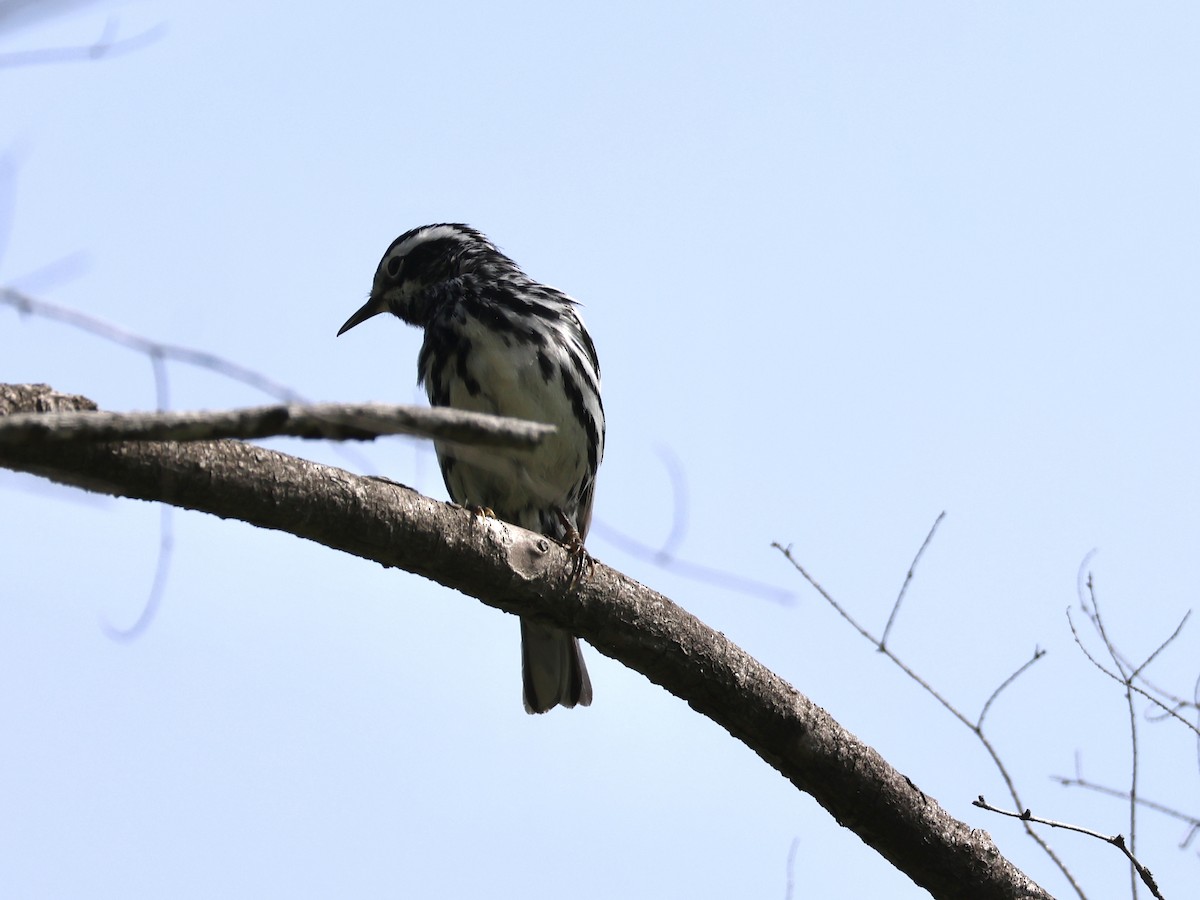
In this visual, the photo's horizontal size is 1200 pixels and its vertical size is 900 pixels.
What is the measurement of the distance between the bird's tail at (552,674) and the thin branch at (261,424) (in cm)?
429

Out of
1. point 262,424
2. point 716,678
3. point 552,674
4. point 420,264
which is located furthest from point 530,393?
point 262,424

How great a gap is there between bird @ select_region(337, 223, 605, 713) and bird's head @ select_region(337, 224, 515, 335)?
35 centimetres

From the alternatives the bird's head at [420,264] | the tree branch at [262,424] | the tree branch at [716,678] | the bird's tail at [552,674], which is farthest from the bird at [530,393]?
the tree branch at [262,424]

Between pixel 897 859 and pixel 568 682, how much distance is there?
252 centimetres

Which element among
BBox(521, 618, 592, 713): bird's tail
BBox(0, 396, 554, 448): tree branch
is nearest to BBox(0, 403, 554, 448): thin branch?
BBox(0, 396, 554, 448): tree branch

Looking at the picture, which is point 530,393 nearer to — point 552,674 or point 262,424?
point 552,674

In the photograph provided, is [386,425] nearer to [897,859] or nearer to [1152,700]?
[897,859]

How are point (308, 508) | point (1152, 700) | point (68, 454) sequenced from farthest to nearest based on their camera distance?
point (1152, 700) < point (308, 508) < point (68, 454)

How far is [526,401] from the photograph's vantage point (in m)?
6.41

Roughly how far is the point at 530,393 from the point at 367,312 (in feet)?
6.70

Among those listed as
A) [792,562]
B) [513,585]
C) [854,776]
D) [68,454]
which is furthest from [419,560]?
[792,562]

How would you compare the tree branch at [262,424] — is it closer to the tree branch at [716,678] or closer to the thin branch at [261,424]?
the thin branch at [261,424]

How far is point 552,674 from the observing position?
664cm

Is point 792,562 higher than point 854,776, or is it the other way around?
point 792,562
